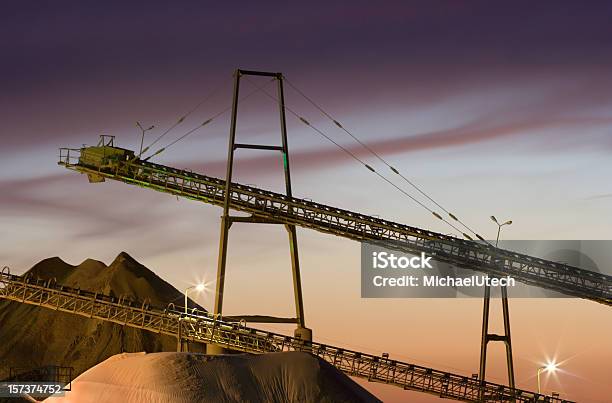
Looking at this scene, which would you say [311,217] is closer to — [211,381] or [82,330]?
[211,381]

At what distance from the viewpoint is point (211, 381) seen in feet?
166

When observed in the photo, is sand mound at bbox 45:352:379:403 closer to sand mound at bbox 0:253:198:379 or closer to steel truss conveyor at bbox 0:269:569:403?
steel truss conveyor at bbox 0:269:569:403

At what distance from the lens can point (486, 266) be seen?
7419 cm

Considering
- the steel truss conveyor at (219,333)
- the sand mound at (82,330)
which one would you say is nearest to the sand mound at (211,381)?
the steel truss conveyor at (219,333)

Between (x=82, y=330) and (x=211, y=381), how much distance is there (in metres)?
96.0

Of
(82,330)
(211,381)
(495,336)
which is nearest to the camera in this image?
(211,381)

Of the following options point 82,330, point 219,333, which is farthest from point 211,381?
point 82,330

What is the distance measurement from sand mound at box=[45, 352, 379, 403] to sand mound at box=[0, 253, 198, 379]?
266 ft

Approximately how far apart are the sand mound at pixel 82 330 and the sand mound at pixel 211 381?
81.2 m

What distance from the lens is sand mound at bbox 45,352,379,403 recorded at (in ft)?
162

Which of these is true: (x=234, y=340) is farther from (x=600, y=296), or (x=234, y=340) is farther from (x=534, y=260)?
(x=600, y=296)

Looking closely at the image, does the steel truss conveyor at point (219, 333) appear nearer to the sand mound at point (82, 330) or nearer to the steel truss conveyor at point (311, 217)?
the steel truss conveyor at point (311, 217)

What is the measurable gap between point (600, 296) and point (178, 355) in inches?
1470

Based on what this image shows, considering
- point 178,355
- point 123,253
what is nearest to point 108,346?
point 123,253
